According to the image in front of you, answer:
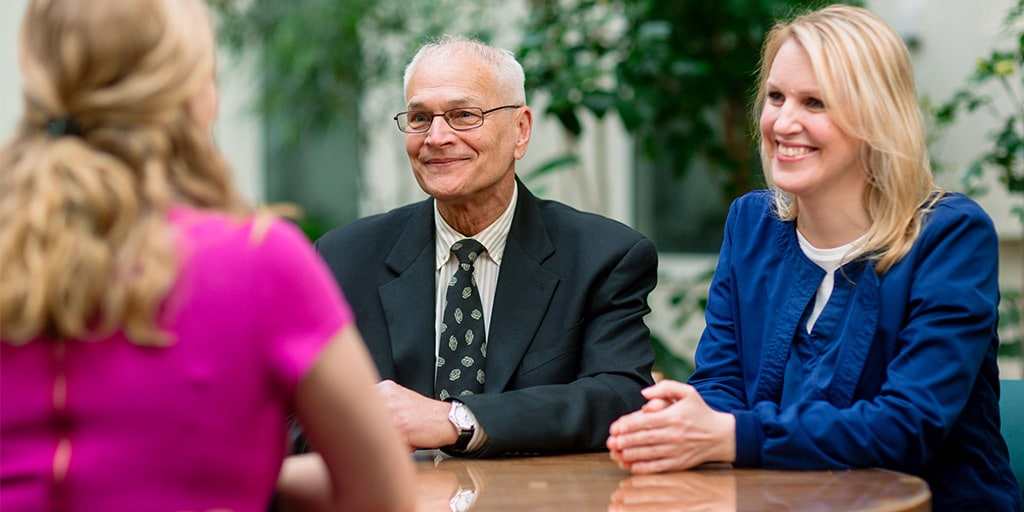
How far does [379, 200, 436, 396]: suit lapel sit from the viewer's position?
2.55 metres

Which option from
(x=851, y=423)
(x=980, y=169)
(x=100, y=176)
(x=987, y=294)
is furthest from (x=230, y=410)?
(x=980, y=169)

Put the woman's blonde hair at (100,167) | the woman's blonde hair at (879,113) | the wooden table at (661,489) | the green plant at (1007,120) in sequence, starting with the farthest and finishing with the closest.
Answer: the green plant at (1007,120) → the woman's blonde hair at (879,113) → the wooden table at (661,489) → the woman's blonde hair at (100,167)

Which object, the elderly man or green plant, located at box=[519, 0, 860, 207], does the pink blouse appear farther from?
green plant, located at box=[519, 0, 860, 207]

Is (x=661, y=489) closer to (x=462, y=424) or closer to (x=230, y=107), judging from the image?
(x=462, y=424)

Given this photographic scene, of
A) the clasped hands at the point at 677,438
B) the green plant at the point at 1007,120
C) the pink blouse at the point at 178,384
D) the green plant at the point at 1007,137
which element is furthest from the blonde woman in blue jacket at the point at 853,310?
the green plant at the point at 1007,120

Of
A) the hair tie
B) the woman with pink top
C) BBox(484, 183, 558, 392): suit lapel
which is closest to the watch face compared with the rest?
BBox(484, 183, 558, 392): suit lapel

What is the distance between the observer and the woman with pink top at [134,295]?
1.20m

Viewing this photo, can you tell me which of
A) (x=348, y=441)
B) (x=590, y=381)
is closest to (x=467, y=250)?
(x=590, y=381)

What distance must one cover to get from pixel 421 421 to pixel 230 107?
6.71 metres

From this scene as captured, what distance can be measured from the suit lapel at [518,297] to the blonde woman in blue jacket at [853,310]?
0.40 m

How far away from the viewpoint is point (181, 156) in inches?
51.0

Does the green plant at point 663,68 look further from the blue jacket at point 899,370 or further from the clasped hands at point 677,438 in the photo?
the clasped hands at point 677,438

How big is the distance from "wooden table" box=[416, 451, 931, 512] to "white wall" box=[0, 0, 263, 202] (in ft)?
18.8

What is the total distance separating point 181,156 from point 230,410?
0.85 ft
